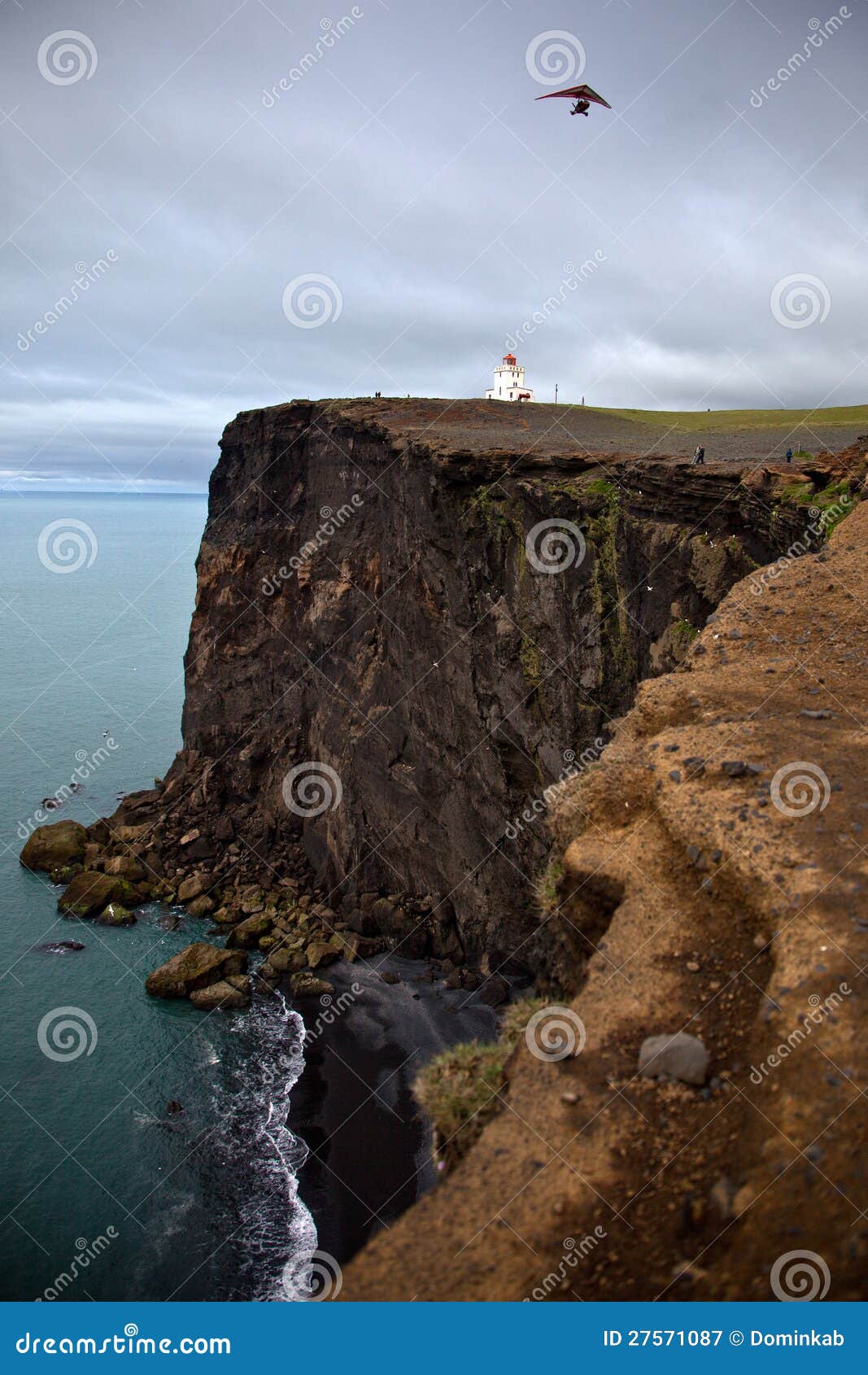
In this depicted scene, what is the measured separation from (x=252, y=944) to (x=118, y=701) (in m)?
46.4

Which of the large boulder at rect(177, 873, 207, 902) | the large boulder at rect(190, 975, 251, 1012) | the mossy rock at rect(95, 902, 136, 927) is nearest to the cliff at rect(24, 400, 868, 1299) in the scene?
the large boulder at rect(177, 873, 207, 902)

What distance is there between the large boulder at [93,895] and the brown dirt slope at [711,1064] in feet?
133

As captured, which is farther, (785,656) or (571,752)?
(571,752)

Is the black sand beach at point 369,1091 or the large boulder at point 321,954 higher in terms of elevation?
the large boulder at point 321,954

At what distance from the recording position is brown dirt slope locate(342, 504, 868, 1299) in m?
6.65

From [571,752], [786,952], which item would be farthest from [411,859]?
[786,952]

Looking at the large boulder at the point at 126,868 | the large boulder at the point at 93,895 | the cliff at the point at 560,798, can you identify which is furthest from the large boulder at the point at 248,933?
the large boulder at the point at 126,868

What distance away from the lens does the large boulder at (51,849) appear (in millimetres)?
50000

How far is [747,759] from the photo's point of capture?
38.7 feet

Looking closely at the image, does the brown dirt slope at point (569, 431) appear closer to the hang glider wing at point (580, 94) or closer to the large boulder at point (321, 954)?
the hang glider wing at point (580, 94)

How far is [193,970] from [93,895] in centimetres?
1064

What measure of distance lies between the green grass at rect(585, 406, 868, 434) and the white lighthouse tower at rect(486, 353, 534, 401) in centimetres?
1046

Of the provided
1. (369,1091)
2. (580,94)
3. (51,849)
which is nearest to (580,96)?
(580,94)

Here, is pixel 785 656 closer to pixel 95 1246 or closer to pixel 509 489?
pixel 509 489
